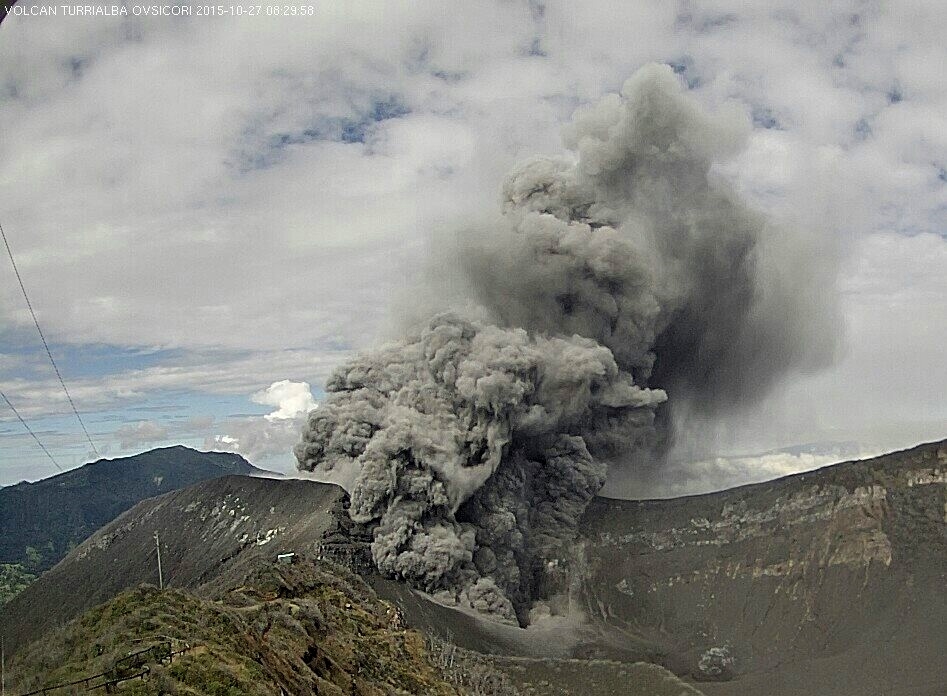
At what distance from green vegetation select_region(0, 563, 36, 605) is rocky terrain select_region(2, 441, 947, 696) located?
44.6 inches

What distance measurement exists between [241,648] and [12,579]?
59.4m

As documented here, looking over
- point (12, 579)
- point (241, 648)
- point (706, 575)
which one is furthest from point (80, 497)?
point (241, 648)

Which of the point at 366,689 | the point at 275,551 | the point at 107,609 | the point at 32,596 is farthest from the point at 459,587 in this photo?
the point at 107,609

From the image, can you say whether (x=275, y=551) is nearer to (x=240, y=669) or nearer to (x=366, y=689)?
(x=366, y=689)

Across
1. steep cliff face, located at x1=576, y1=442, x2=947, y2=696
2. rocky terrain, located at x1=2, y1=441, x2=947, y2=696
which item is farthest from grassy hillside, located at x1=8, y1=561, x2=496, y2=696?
steep cliff face, located at x1=576, y1=442, x2=947, y2=696

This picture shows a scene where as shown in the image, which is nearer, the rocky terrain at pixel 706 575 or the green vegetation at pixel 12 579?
the green vegetation at pixel 12 579

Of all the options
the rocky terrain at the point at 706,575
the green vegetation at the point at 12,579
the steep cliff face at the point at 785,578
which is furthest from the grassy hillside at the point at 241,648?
the steep cliff face at the point at 785,578

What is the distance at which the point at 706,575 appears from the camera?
3494 inches

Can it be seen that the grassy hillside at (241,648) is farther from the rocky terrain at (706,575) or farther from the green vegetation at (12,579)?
the green vegetation at (12,579)

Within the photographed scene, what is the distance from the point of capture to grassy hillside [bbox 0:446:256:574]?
87.0 m

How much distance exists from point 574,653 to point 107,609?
2244 inches

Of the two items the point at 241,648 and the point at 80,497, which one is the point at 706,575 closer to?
the point at 241,648

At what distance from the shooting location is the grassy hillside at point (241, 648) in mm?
19828

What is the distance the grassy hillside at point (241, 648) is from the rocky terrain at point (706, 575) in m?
31.2
